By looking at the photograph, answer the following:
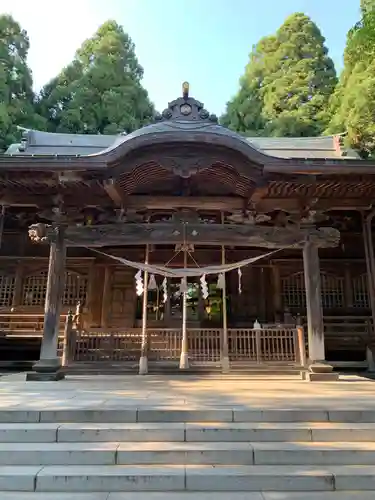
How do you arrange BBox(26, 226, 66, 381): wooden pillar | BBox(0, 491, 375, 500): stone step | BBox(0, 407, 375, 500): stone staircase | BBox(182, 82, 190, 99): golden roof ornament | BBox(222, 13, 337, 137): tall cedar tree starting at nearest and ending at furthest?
BBox(0, 491, 375, 500): stone step → BBox(0, 407, 375, 500): stone staircase → BBox(26, 226, 66, 381): wooden pillar → BBox(182, 82, 190, 99): golden roof ornament → BBox(222, 13, 337, 137): tall cedar tree

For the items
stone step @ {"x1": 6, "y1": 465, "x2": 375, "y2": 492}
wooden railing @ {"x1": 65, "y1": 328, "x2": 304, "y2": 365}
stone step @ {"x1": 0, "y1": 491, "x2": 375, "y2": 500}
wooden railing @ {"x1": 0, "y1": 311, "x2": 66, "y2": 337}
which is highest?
wooden railing @ {"x1": 0, "y1": 311, "x2": 66, "y2": 337}

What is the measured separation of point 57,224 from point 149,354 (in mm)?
3748

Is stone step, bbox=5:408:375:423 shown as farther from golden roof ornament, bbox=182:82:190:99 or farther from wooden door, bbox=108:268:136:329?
wooden door, bbox=108:268:136:329

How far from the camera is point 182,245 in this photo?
8.42 meters

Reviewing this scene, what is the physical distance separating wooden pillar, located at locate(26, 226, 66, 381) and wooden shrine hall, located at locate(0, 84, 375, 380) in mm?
24

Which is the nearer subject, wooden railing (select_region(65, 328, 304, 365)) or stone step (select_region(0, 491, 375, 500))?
stone step (select_region(0, 491, 375, 500))

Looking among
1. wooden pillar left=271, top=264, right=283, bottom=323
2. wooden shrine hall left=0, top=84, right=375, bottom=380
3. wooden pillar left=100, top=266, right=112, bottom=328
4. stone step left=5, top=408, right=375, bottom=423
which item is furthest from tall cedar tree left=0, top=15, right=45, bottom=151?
stone step left=5, top=408, right=375, bottom=423

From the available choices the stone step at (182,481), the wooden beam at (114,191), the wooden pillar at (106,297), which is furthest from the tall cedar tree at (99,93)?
the stone step at (182,481)

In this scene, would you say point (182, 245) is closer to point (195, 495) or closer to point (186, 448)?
point (186, 448)

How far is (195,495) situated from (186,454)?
47 cm

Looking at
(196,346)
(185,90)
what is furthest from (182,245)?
(185,90)

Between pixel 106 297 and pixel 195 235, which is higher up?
pixel 195 235

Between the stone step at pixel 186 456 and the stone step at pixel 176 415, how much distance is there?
22.6 inches

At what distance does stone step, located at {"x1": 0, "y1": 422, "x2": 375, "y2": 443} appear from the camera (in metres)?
4.08
